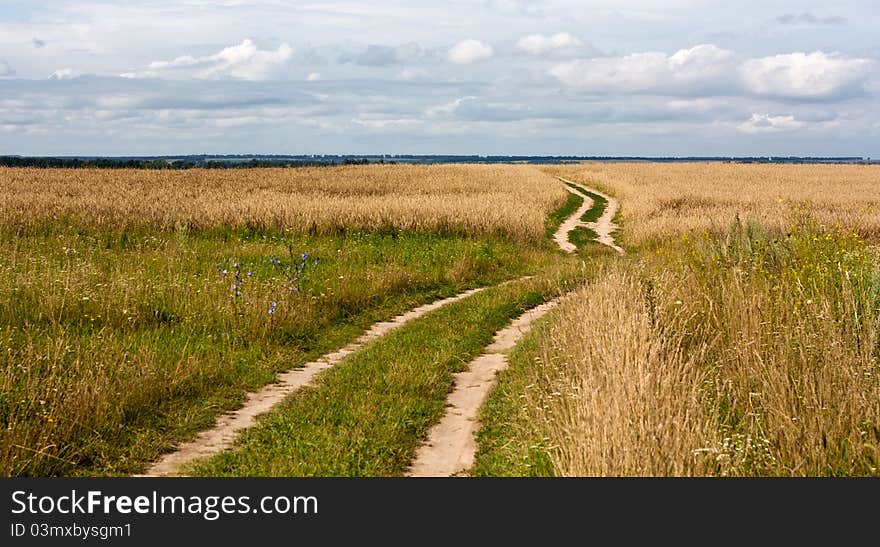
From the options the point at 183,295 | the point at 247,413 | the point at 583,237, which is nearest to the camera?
the point at 247,413

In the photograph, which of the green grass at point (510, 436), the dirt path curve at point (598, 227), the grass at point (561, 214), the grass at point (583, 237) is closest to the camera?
the green grass at point (510, 436)

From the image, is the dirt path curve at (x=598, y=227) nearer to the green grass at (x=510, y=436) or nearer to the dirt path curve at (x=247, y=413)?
the dirt path curve at (x=247, y=413)

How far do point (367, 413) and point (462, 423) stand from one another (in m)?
1.01

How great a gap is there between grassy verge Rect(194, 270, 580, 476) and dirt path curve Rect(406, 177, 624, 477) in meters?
0.13

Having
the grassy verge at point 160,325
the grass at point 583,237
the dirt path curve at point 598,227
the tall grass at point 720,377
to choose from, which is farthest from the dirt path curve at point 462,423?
the grass at point 583,237

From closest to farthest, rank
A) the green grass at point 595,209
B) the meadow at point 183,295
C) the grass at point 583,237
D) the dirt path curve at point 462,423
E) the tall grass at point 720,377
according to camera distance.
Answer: the tall grass at point 720,377
the dirt path curve at point 462,423
the meadow at point 183,295
the grass at point 583,237
the green grass at point 595,209

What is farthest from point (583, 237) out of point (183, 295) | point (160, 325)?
point (160, 325)

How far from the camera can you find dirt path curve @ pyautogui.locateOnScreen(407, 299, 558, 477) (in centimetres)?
752

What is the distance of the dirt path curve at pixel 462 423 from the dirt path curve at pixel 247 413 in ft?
6.17

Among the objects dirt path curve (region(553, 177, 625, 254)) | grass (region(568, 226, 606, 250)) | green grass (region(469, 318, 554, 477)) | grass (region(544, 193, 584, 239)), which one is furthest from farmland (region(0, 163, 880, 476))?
grass (region(544, 193, 584, 239))

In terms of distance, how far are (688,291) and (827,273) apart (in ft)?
5.83

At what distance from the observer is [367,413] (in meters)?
8.76

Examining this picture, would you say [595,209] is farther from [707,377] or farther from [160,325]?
[707,377]

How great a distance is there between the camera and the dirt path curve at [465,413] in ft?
24.7
